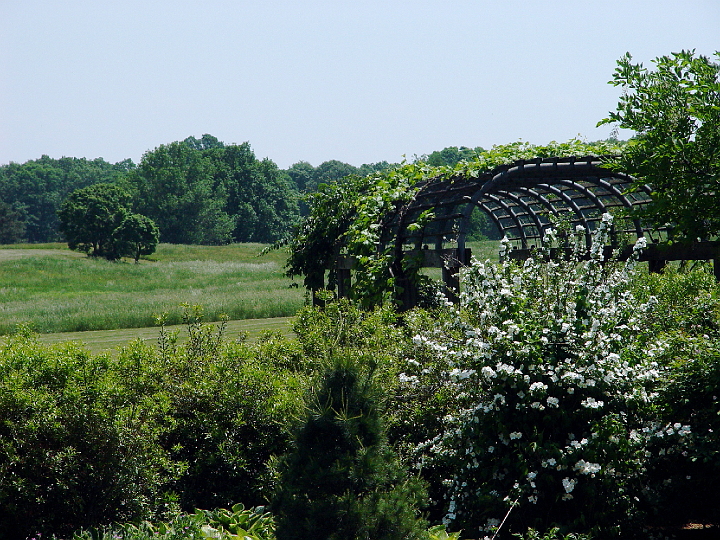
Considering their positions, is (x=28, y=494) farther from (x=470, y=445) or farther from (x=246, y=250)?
(x=246, y=250)

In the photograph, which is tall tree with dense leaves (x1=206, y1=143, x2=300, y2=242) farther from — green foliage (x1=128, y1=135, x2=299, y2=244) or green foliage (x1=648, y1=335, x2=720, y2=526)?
green foliage (x1=648, y1=335, x2=720, y2=526)

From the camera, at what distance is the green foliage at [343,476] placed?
119 inches

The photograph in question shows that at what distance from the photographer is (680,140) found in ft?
16.9

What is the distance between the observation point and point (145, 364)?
15.4ft

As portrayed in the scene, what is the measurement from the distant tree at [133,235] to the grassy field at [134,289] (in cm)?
128

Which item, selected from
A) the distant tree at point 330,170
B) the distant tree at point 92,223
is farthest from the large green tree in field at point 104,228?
the distant tree at point 330,170

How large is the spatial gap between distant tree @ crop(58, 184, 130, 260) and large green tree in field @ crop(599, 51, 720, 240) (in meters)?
43.7

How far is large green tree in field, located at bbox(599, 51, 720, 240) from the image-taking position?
5.09 meters

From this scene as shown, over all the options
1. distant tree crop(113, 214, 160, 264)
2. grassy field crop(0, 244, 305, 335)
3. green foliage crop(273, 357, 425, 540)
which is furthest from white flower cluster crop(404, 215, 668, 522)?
distant tree crop(113, 214, 160, 264)

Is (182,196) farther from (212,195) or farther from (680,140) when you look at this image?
(680,140)

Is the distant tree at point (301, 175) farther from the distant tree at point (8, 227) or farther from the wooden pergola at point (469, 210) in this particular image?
the wooden pergola at point (469, 210)

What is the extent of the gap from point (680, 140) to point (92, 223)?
155 feet

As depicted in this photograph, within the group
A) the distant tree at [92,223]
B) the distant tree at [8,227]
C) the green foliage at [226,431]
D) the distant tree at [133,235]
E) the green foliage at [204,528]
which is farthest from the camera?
the distant tree at [8,227]

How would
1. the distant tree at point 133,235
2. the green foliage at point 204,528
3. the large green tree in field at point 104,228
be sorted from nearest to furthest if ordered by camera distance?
1. the green foliage at point 204,528
2. the distant tree at point 133,235
3. the large green tree in field at point 104,228
